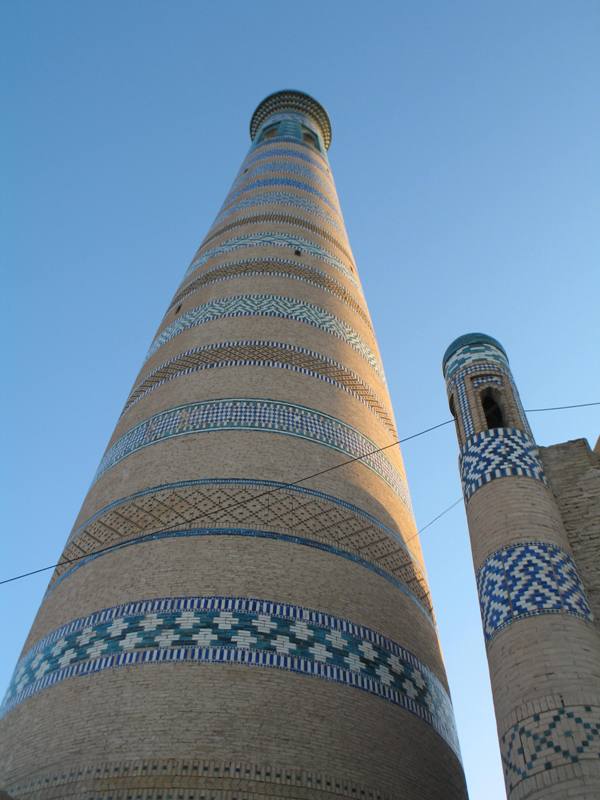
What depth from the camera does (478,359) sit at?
4.01m

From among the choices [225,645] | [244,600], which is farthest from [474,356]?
[225,645]

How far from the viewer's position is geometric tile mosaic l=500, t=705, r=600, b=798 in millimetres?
2240

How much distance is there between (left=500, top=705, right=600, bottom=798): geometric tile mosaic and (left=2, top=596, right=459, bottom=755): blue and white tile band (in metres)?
0.79

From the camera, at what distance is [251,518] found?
3498 mm

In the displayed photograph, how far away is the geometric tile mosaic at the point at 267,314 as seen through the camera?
5.00m

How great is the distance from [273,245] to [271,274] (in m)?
0.47

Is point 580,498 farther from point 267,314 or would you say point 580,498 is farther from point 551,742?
point 267,314

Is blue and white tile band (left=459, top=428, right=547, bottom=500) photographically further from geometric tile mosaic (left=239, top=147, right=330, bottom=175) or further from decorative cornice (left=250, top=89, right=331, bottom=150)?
decorative cornice (left=250, top=89, right=331, bottom=150)

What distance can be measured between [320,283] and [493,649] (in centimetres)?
335

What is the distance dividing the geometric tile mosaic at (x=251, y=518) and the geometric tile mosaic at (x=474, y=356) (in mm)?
917

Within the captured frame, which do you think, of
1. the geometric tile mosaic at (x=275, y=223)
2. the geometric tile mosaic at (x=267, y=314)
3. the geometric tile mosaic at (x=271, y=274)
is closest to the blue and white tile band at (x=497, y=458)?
the geometric tile mosaic at (x=267, y=314)

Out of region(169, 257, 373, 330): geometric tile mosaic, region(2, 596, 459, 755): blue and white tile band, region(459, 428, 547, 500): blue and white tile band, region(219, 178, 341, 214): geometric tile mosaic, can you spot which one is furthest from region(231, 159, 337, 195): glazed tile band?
region(2, 596, 459, 755): blue and white tile band

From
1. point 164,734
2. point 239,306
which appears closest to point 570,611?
point 164,734

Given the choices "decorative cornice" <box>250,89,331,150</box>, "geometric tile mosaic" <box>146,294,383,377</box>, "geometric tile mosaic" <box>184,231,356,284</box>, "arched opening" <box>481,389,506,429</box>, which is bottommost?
"arched opening" <box>481,389,506,429</box>
